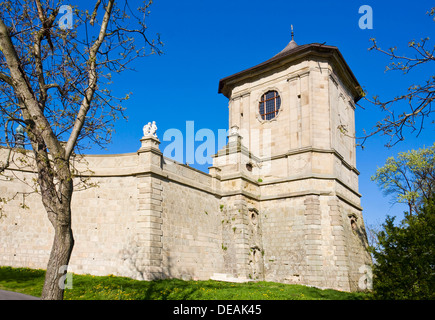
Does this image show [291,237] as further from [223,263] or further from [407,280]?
[407,280]

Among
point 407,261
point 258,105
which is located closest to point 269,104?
point 258,105

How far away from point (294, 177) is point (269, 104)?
6525mm

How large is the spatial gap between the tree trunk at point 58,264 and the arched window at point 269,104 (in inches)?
818

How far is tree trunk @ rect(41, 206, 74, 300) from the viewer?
7.77 meters

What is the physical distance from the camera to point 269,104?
27547mm

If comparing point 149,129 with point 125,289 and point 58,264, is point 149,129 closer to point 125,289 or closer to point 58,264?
point 125,289

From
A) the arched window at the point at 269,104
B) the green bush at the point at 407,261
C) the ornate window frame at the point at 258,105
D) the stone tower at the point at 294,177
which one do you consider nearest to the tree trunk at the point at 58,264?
the green bush at the point at 407,261

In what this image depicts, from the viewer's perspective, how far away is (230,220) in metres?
22.3

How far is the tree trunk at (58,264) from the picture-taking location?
777 cm

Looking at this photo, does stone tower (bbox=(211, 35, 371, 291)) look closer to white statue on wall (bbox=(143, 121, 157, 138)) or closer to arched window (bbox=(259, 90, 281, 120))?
arched window (bbox=(259, 90, 281, 120))

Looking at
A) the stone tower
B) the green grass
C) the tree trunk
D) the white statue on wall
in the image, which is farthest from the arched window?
the tree trunk
